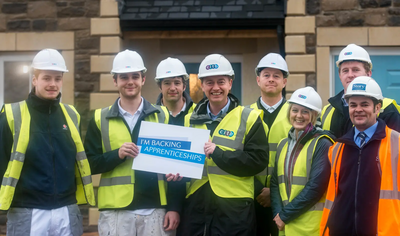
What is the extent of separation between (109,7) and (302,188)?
5.09 metres

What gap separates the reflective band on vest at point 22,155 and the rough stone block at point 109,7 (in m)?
3.80

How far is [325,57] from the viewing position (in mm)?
7742

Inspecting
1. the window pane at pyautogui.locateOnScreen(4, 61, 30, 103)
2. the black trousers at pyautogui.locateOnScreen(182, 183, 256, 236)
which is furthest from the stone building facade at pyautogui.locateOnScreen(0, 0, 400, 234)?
the black trousers at pyautogui.locateOnScreen(182, 183, 256, 236)

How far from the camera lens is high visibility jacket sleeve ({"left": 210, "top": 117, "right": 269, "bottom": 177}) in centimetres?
414

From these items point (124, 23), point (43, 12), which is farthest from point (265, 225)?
point (43, 12)

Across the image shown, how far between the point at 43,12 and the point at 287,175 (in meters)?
Result: 5.57

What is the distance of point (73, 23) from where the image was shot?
8180 mm

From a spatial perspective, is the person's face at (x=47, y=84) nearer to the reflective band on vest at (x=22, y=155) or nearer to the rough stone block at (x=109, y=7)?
the reflective band on vest at (x=22, y=155)

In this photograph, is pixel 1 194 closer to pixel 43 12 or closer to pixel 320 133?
pixel 320 133

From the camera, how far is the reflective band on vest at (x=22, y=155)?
4.07m

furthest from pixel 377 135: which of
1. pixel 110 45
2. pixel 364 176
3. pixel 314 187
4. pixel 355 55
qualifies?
pixel 110 45

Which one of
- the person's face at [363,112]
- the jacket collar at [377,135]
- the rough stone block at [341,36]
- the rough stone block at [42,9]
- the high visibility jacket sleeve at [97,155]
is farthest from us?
the rough stone block at [42,9]

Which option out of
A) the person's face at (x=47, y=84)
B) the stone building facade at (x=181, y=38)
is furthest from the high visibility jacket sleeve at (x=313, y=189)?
the stone building facade at (x=181, y=38)

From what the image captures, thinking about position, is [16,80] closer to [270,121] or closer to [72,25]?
[72,25]
